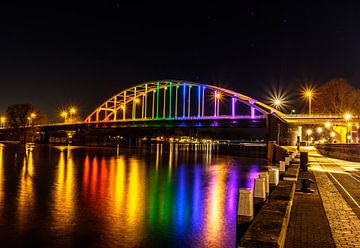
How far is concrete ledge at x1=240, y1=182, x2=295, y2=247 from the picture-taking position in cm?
549

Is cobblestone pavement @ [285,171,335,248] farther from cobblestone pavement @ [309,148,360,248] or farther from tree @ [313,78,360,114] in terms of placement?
tree @ [313,78,360,114]

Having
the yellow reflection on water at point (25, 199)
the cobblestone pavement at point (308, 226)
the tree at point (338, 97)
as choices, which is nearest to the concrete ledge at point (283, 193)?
the cobblestone pavement at point (308, 226)

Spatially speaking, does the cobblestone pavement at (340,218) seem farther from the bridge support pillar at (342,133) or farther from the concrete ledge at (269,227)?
the bridge support pillar at (342,133)

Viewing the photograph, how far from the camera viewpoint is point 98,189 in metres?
25.1

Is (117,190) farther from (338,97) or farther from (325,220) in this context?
(338,97)

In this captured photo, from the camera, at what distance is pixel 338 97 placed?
246 ft

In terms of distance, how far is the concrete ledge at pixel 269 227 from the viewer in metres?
5.49

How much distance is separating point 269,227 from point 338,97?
75415 millimetres

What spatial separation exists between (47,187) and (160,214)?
11368 mm

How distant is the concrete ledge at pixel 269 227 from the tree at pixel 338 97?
223ft

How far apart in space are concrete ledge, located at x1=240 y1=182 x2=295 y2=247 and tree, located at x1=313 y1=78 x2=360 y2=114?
→ 68010mm

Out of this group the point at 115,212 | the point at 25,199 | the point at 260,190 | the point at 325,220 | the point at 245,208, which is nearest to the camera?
the point at 245,208

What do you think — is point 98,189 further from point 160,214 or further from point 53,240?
point 53,240

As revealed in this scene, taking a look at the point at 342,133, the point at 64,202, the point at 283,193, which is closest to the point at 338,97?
the point at 342,133
